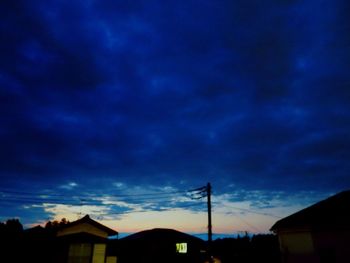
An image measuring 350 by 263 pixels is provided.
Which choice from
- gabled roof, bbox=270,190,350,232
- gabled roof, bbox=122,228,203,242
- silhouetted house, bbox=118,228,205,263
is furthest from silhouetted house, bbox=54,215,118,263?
gabled roof, bbox=270,190,350,232

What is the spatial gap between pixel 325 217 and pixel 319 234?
1054 mm

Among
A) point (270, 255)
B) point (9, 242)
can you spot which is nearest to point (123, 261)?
point (9, 242)

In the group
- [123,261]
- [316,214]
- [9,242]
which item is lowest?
[123,261]

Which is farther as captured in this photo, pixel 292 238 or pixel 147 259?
pixel 147 259

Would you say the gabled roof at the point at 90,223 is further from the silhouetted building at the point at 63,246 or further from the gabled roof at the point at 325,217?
the gabled roof at the point at 325,217

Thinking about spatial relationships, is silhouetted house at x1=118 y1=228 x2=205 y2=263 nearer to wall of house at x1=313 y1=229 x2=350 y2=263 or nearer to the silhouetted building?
the silhouetted building

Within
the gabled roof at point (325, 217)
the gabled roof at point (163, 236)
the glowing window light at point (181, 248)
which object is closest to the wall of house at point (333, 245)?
the gabled roof at point (325, 217)

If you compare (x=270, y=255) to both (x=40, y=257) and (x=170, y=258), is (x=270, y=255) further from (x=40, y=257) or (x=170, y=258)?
(x=40, y=257)

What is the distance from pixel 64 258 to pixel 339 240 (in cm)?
2151

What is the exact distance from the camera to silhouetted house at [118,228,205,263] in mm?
32625

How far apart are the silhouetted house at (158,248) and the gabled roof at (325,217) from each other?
18.4 m

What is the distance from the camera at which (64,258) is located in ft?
75.0

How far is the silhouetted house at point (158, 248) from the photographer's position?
107ft

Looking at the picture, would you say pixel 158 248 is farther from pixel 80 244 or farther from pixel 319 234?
pixel 319 234
